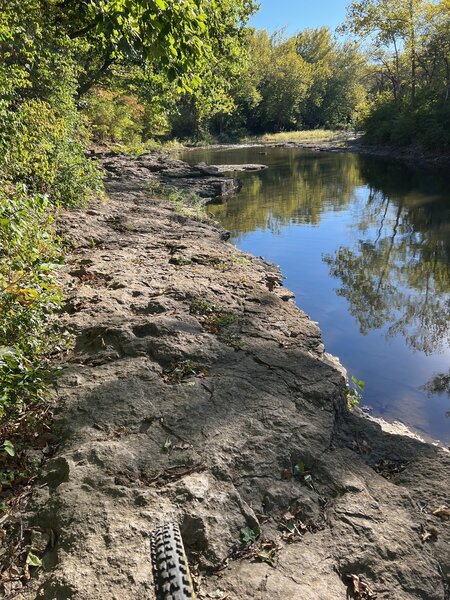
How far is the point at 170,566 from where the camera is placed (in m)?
2.25

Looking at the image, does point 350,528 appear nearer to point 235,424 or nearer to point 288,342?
point 235,424

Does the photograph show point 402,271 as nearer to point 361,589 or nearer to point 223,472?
point 223,472

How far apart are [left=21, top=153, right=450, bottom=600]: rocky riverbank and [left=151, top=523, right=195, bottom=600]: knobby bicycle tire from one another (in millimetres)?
87

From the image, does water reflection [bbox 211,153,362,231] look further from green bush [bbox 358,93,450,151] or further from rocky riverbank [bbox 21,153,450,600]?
rocky riverbank [bbox 21,153,450,600]

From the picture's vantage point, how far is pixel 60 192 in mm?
9258

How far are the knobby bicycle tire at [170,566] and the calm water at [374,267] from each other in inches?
166

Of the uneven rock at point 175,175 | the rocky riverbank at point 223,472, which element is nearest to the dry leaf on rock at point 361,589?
the rocky riverbank at point 223,472

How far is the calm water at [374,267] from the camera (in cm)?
673

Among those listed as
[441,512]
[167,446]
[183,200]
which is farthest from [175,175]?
[441,512]

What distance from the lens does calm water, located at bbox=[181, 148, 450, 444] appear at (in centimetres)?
673

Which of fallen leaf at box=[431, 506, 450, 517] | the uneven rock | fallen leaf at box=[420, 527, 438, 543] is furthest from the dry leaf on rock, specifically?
the uneven rock

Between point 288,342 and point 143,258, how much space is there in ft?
10.8

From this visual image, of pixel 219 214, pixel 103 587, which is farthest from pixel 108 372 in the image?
pixel 219 214

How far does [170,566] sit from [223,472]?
84 centimetres
